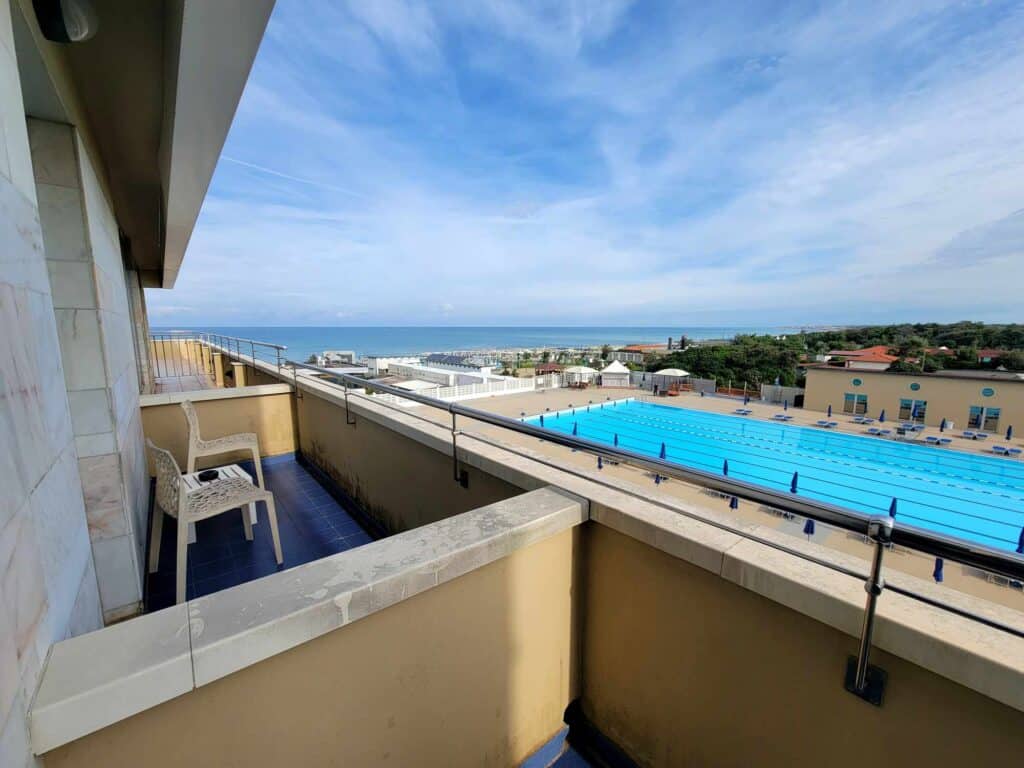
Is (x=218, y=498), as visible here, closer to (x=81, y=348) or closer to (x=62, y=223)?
(x=81, y=348)

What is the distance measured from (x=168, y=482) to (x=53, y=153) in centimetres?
175

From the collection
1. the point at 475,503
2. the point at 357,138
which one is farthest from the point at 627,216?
the point at 475,503

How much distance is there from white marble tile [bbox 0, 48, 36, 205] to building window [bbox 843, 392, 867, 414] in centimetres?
2402

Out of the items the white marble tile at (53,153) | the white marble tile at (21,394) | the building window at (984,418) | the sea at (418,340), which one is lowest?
the building window at (984,418)

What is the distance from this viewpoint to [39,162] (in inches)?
75.0

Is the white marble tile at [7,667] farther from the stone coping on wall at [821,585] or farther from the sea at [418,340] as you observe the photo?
the sea at [418,340]

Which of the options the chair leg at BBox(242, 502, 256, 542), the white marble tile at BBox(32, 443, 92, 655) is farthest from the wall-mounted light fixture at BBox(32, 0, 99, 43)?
the chair leg at BBox(242, 502, 256, 542)

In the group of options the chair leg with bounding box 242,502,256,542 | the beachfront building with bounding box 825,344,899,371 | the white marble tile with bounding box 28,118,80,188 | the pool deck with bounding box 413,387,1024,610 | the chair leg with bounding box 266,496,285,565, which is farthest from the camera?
the beachfront building with bounding box 825,344,899,371

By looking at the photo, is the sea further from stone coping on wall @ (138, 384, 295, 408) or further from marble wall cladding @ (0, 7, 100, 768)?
marble wall cladding @ (0, 7, 100, 768)

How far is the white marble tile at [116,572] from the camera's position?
211 cm

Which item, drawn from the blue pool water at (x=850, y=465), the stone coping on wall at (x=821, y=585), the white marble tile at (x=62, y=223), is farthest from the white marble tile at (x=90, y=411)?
the blue pool water at (x=850, y=465)

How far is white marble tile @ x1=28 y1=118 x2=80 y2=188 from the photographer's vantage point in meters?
1.88

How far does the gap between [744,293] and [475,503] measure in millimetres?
51760

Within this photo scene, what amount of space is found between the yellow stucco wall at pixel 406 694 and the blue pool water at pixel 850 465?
633 cm
